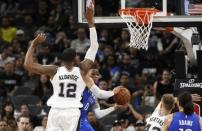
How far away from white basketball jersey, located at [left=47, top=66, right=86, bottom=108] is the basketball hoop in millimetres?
1466

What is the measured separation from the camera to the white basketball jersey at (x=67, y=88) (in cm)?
A: 853

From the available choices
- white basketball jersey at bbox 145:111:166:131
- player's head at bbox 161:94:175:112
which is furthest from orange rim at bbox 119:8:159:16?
white basketball jersey at bbox 145:111:166:131

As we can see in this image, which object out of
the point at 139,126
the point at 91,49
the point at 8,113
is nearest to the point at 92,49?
the point at 91,49

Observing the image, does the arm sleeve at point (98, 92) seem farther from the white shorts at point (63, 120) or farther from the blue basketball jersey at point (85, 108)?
the white shorts at point (63, 120)

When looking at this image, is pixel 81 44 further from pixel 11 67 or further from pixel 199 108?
pixel 199 108

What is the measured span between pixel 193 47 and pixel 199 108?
1.03 metres

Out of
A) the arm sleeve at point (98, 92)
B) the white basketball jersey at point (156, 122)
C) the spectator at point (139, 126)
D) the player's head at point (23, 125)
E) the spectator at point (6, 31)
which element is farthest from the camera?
the spectator at point (6, 31)

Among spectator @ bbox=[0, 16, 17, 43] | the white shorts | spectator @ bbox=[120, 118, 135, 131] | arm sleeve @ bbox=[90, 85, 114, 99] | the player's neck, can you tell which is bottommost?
spectator @ bbox=[120, 118, 135, 131]

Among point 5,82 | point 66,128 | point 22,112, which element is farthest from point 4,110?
point 66,128

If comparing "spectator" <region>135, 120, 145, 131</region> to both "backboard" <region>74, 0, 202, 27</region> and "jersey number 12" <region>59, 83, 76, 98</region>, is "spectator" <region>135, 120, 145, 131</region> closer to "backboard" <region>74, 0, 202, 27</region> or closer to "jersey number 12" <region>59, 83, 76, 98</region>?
"backboard" <region>74, 0, 202, 27</region>

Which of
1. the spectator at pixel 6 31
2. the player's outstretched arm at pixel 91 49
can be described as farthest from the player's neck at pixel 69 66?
the spectator at pixel 6 31

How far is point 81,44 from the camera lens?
15.6 meters

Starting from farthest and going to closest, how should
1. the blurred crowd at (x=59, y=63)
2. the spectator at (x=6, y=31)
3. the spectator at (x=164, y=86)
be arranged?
the spectator at (x=6, y=31)
the blurred crowd at (x=59, y=63)
the spectator at (x=164, y=86)

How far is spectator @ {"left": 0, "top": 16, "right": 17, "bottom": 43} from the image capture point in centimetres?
1659
